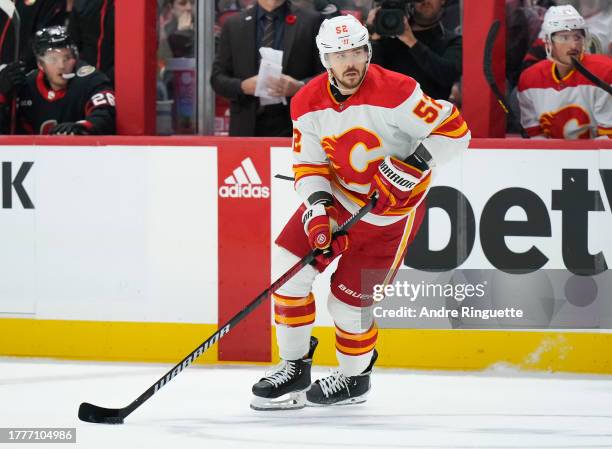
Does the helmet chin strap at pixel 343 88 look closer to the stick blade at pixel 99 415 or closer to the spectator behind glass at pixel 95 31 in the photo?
the stick blade at pixel 99 415

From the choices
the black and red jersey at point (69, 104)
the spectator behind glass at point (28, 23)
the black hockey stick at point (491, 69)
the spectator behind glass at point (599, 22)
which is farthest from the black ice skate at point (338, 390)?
the spectator behind glass at point (28, 23)

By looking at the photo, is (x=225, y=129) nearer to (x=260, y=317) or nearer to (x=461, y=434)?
(x=260, y=317)

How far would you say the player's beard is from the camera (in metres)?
4.02

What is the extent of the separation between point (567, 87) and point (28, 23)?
2.65 metres

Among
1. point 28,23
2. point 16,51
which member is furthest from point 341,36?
point 28,23

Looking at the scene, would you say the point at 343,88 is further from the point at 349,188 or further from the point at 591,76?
the point at 591,76

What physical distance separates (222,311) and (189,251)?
287 mm

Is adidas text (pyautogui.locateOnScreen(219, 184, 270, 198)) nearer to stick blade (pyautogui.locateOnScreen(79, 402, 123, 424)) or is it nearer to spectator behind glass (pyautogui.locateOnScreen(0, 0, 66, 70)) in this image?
stick blade (pyautogui.locateOnScreen(79, 402, 123, 424))

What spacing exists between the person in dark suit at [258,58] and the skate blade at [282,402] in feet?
4.96

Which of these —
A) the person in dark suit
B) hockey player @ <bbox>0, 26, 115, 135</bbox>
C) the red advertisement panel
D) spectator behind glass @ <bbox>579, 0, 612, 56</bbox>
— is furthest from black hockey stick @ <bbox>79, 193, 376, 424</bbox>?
spectator behind glass @ <bbox>579, 0, 612, 56</bbox>

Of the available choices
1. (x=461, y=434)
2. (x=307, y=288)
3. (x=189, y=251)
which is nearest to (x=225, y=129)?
(x=189, y=251)

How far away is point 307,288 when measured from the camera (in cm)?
416

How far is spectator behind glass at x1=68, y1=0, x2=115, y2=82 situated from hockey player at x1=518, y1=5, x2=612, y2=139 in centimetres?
199

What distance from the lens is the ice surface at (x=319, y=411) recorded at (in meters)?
3.69
